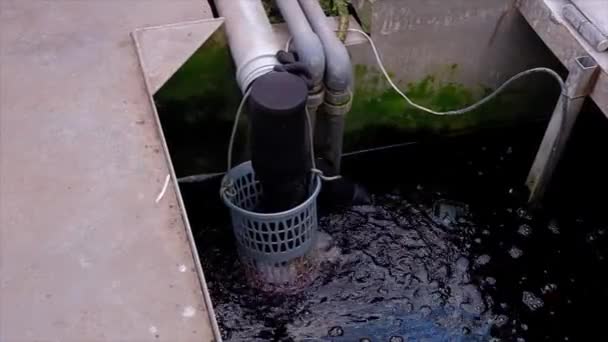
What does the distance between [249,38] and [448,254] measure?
74.8 inches

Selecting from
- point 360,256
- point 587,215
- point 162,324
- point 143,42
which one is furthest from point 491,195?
point 162,324

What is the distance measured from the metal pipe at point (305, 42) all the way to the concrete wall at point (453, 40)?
487mm

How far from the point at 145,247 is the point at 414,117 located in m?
2.56

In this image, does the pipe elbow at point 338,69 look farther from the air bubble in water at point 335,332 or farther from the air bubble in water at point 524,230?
the air bubble in water at point 524,230

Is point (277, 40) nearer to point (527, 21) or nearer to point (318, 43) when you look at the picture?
point (318, 43)

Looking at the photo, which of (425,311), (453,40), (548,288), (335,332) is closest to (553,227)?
(548,288)

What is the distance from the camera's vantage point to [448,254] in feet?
13.8

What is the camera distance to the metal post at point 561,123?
3734mm

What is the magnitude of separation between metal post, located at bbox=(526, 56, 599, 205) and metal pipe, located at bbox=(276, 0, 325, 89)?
4.94ft

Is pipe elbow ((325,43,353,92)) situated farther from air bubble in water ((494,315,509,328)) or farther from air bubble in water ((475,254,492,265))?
air bubble in water ((494,315,509,328))

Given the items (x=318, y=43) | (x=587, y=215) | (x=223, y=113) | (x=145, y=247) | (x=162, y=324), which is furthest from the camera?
(x=587, y=215)

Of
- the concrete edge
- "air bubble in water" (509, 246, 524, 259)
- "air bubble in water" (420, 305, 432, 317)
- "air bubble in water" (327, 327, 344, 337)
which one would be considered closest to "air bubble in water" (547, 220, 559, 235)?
"air bubble in water" (509, 246, 524, 259)

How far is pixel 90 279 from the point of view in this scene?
8.30 feet

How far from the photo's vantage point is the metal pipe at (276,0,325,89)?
136 inches
